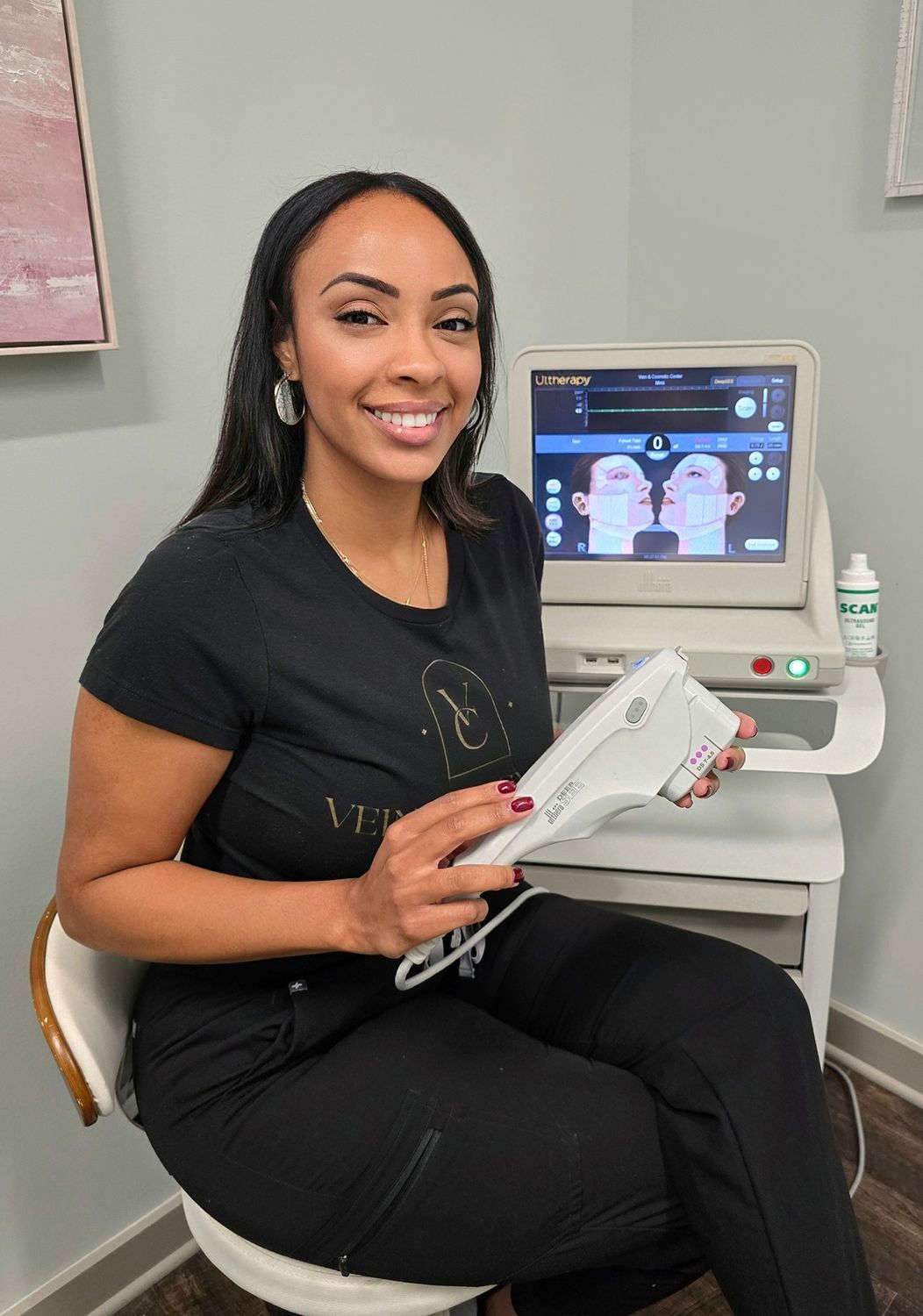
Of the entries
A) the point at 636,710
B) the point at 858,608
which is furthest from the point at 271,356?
the point at 858,608

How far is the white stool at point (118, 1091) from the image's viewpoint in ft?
2.77

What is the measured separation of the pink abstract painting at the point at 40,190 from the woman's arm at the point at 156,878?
1.59ft

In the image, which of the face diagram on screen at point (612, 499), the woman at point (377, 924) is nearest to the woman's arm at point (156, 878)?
the woman at point (377, 924)

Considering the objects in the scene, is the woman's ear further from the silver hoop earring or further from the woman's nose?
the woman's nose

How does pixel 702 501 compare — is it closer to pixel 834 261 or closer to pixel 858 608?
pixel 858 608

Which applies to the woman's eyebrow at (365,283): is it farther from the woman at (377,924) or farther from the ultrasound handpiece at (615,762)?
the ultrasound handpiece at (615,762)

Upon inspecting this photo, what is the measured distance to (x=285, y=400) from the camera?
1.02 meters

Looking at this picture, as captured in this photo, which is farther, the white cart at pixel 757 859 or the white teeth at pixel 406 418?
the white cart at pixel 757 859

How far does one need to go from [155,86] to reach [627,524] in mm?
752

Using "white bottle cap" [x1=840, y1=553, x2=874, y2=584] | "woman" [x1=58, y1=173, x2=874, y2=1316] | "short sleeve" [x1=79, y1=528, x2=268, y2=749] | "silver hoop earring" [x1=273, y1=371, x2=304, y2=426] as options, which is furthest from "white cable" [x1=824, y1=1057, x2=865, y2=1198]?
"silver hoop earring" [x1=273, y1=371, x2=304, y2=426]

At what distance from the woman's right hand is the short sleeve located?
183 millimetres

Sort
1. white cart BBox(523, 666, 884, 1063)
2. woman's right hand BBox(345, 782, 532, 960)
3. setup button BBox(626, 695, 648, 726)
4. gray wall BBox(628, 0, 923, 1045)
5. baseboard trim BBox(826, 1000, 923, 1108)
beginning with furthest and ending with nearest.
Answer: baseboard trim BBox(826, 1000, 923, 1108) → gray wall BBox(628, 0, 923, 1045) → white cart BBox(523, 666, 884, 1063) → setup button BBox(626, 695, 648, 726) → woman's right hand BBox(345, 782, 532, 960)

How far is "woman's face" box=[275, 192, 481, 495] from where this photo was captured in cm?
95

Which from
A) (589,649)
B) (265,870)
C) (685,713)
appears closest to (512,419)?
(589,649)
